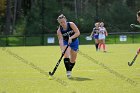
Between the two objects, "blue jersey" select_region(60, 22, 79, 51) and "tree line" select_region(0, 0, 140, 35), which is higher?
"blue jersey" select_region(60, 22, 79, 51)

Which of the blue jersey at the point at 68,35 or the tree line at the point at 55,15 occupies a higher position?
the blue jersey at the point at 68,35

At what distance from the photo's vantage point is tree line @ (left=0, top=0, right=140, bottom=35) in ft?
→ 163

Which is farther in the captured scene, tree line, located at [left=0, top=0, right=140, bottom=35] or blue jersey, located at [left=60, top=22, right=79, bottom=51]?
tree line, located at [left=0, top=0, right=140, bottom=35]

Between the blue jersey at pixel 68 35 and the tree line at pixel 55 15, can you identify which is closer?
the blue jersey at pixel 68 35

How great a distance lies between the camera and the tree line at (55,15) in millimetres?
49750

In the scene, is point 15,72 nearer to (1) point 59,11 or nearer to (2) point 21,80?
(2) point 21,80

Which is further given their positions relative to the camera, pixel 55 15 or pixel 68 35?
pixel 55 15

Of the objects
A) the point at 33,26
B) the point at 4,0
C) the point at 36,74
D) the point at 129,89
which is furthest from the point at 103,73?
the point at 4,0

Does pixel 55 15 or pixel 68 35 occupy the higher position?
pixel 68 35

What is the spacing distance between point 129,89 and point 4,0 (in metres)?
44.9

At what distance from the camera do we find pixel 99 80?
13281 millimetres

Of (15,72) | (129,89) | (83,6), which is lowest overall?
(83,6)

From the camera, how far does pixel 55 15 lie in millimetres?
54719

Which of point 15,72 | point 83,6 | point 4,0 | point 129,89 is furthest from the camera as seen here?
point 83,6
